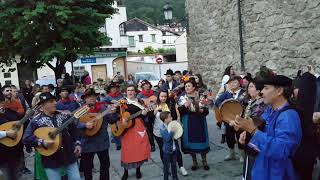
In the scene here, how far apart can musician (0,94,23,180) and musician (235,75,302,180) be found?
12.1ft

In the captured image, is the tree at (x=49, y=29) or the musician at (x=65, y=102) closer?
the musician at (x=65, y=102)

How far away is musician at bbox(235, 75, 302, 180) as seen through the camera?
338cm

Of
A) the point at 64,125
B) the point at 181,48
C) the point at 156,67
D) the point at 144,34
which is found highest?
the point at 144,34

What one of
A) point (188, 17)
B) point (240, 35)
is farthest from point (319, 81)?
point (188, 17)

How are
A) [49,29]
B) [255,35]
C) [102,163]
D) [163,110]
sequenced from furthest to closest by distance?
[255,35] → [49,29] → [163,110] → [102,163]

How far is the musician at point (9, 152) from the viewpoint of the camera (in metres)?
5.80

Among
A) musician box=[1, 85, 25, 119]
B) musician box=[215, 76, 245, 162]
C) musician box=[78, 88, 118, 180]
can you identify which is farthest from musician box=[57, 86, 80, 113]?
musician box=[215, 76, 245, 162]

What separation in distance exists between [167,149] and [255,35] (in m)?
7.23

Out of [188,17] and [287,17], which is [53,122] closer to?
[287,17]

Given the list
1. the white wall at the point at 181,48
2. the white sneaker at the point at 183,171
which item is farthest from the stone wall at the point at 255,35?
the white wall at the point at 181,48

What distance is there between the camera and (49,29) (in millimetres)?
11250

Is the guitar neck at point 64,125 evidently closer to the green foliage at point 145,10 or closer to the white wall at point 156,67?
the white wall at point 156,67

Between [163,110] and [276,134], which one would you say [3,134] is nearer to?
[163,110]

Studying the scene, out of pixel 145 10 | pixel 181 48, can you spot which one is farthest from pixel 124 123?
pixel 145 10
